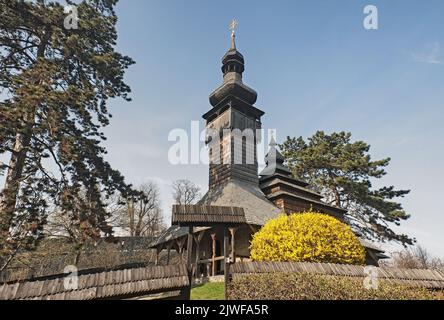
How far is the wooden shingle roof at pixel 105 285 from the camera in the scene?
6.25 meters

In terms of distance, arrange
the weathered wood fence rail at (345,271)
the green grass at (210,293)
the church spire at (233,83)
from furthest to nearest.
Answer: the church spire at (233,83) < the green grass at (210,293) < the weathered wood fence rail at (345,271)

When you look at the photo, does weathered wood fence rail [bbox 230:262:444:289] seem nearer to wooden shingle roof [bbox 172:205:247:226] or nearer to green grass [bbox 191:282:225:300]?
wooden shingle roof [bbox 172:205:247:226]

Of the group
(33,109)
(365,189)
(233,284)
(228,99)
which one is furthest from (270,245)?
(365,189)

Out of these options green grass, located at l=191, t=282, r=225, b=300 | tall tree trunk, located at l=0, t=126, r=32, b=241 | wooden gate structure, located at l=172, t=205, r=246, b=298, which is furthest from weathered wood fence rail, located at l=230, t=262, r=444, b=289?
tall tree trunk, located at l=0, t=126, r=32, b=241

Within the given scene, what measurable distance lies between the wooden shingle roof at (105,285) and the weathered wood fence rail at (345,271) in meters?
1.81

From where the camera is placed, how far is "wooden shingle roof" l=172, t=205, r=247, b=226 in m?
10.2

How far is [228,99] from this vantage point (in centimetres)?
2508

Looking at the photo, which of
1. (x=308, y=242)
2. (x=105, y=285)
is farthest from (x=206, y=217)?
(x=105, y=285)

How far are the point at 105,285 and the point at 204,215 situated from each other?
14.6ft

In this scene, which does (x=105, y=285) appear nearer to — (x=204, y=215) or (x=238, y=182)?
(x=204, y=215)

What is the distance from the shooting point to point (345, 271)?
8.99 meters

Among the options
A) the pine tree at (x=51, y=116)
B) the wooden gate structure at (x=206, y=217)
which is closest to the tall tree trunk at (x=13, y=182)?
the pine tree at (x=51, y=116)

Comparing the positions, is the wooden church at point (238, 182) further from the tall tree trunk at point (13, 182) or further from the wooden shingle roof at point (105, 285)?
the tall tree trunk at point (13, 182)
